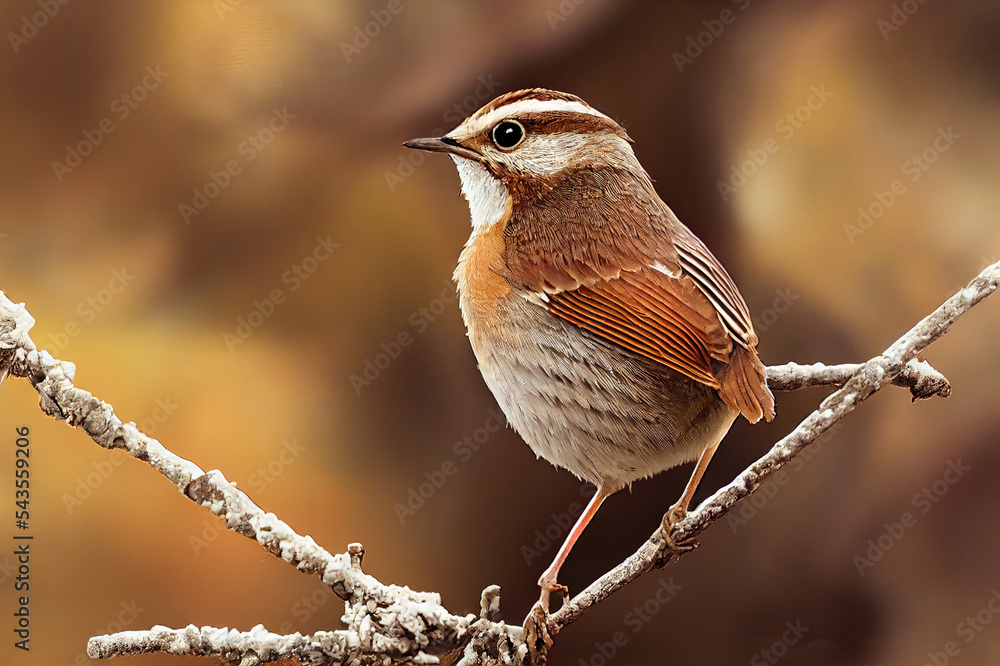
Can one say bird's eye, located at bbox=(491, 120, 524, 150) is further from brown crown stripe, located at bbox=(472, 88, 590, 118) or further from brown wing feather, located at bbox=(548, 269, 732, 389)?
brown wing feather, located at bbox=(548, 269, 732, 389)

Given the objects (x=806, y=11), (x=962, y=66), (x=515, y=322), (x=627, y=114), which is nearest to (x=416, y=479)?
(x=515, y=322)

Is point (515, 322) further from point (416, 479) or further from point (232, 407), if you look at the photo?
point (232, 407)

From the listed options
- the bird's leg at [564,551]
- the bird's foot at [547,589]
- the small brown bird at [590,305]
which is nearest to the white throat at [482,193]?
the small brown bird at [590,305]

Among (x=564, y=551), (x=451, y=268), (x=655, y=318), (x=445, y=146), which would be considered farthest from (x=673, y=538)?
(x=445, y=146)

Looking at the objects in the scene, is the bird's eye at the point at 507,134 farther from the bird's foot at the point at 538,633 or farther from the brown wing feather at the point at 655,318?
the bird's foot at the point at 538,633

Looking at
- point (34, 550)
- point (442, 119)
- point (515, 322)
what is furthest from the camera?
point (442, 119)

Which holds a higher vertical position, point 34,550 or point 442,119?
point 442,119

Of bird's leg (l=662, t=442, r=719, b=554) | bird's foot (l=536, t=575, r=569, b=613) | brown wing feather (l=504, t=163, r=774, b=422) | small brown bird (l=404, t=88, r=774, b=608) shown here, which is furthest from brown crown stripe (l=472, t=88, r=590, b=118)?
bird's foot (l=536, t=575, r=569, b=613)
